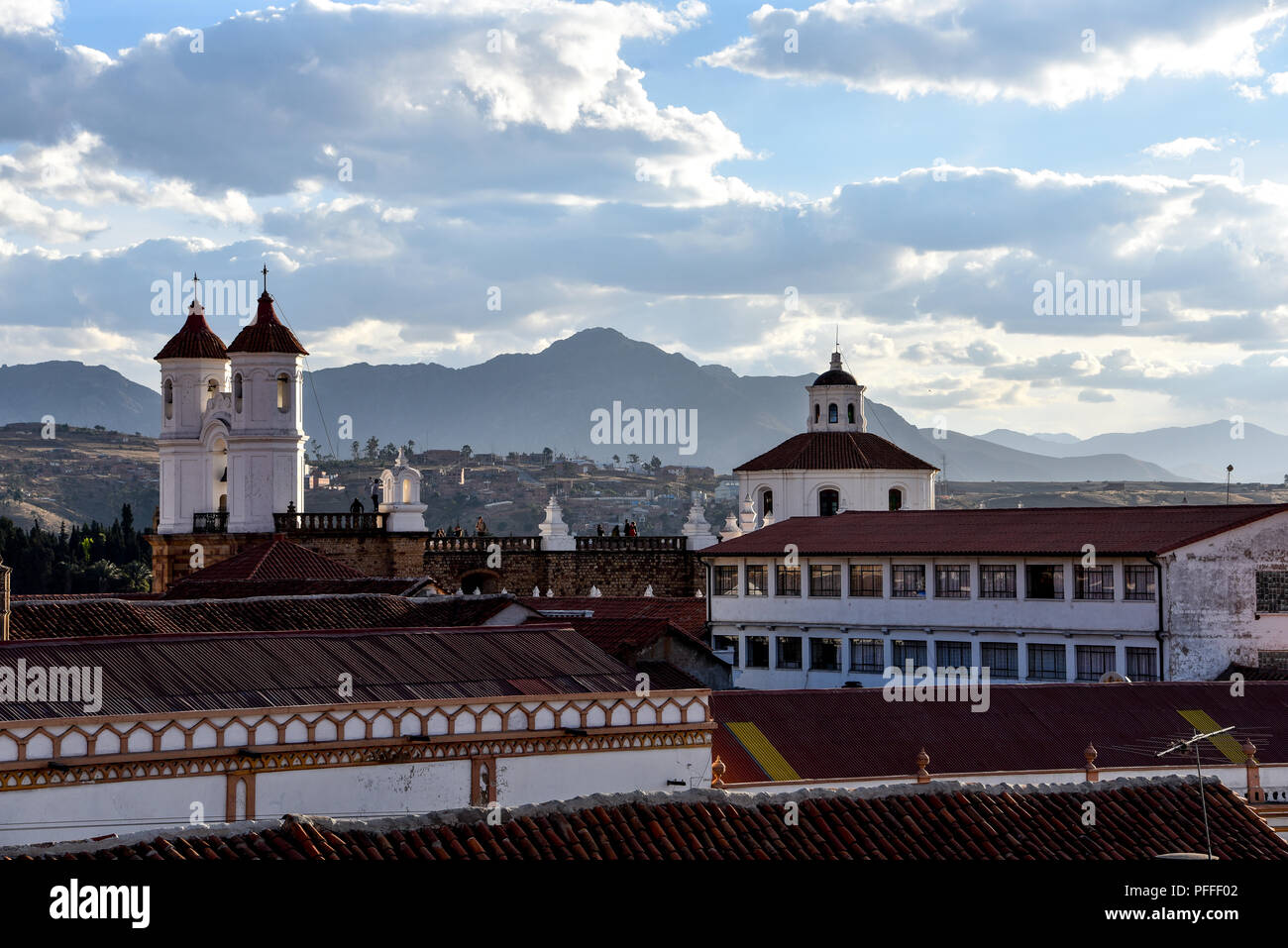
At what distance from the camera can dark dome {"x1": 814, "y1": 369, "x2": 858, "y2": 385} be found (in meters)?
87.0

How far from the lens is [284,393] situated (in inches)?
2689

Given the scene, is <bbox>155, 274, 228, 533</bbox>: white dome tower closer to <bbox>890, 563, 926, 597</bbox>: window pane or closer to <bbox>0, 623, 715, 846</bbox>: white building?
<bbox>890, 563, 926, 597</bbox>: window pane

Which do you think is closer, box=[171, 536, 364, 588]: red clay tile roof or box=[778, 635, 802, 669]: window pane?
box=[778, 635, 802, 669]: window pane

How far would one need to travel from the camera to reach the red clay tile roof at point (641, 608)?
49719mm

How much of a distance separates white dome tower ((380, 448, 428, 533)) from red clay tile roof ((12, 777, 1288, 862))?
153ft

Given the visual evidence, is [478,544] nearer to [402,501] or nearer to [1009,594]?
[402,501]

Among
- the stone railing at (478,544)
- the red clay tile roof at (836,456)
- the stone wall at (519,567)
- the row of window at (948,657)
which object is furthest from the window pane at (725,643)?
the red clay tile roof at (836,456)

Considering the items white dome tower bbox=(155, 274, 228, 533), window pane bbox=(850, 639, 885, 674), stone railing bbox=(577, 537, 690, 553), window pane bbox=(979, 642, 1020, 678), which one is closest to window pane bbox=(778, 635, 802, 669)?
window pane bbox=(850, 639, 885, 674)

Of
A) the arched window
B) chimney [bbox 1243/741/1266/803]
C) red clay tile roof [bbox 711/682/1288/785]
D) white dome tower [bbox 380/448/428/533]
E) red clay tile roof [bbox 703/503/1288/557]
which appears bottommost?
chimney [bbox 1243/741/1266/803]

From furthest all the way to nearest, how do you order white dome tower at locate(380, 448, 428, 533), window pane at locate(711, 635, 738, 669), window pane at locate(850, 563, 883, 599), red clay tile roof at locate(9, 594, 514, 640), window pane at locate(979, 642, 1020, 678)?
white dome tower at locate(380, 448, 428, 533)
window pane at locate(711, 635, 738, 669)
window pane at locate(850, 563, 883, 599)
window pane at locate(979, 642, 1020, 678)
red clay tile roof at locate(9, 594, 514, 640)

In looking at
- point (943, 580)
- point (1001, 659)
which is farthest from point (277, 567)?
point (1001, 659)
